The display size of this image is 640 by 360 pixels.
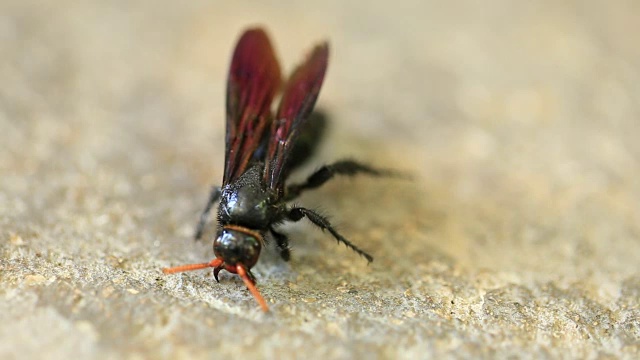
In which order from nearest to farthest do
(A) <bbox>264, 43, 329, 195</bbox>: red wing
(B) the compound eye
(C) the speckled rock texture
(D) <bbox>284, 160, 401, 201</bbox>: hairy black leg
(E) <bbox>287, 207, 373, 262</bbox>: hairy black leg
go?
(C) the speckled rock texture, (B) the compound eye, (E) <bbox>287, 207, 373, 262</bbox>: hairy black leg, (A) <bbox>264, 43, 329, 195</bbox>: red wing, (D) <bbox>284, 160, 401, 201</bbox>: hairy black leg

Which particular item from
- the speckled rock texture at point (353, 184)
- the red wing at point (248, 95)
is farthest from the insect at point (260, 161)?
the speckled rock texture at point (353, 184)

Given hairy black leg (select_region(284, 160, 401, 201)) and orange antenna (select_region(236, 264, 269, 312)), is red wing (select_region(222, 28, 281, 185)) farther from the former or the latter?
orange antenna (select_region(236, 264, 269, 312))

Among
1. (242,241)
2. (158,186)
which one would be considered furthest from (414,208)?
(158,186)

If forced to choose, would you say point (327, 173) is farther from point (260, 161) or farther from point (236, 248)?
point (236, 248)

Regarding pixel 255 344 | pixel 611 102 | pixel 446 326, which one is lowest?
pixel 255 344

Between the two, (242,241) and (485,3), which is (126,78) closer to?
(242,241)

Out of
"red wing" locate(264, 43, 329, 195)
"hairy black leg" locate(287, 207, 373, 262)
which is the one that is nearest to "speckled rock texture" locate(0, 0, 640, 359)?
"hairy black leg" locate(287, 207, 373, 262)

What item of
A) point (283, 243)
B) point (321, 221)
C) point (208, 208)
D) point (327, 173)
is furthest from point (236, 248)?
point (327, 173)

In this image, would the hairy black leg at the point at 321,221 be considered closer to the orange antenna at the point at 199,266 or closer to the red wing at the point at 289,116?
the red wing at the point at 289,116
